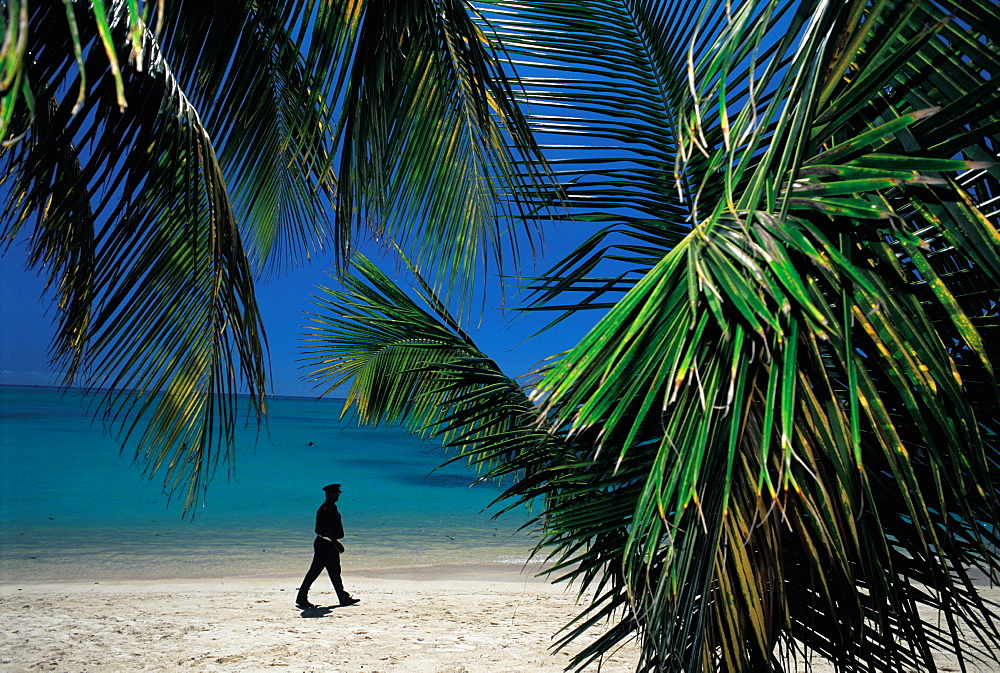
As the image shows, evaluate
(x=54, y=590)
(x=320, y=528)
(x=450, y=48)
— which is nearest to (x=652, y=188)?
(x=450, y=48)

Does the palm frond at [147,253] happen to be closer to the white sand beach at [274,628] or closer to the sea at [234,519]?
the sea at [234,519]

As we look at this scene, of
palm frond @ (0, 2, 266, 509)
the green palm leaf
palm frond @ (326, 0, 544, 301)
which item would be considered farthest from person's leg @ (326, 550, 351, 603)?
the green palm leaf

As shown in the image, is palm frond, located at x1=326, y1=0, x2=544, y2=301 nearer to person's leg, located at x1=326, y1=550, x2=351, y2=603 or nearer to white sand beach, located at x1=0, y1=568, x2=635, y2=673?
white sand beach, located at x1=0, y1=568, x2=635, y2=673

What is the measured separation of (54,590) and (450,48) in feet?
31.8

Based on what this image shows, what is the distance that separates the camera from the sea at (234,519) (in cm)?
1146

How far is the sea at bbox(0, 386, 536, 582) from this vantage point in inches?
451

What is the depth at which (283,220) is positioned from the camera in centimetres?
276

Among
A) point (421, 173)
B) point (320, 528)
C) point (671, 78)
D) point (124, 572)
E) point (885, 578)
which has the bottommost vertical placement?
point (124, 572)

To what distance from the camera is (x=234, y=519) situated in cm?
1819

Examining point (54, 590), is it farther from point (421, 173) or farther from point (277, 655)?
point (421, 173)

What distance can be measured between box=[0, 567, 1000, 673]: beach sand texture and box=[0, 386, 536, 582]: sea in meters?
1.25

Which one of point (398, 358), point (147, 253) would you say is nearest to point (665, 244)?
point (147, 253)

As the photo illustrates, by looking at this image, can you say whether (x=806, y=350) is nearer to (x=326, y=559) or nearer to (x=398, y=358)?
(x=398, y=358)

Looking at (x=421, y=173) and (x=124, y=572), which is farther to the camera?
(x=124, y=572)
